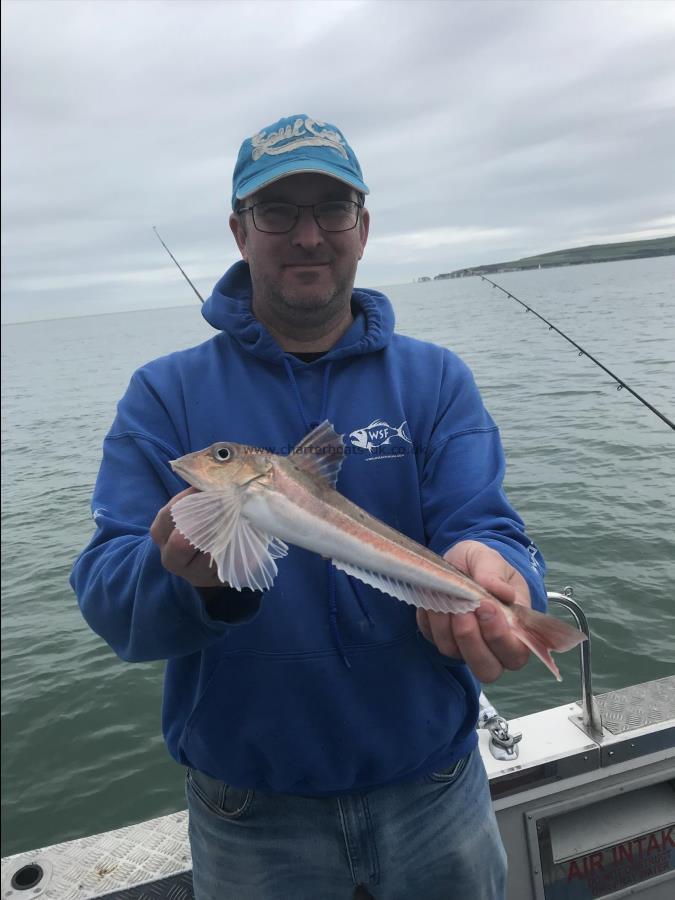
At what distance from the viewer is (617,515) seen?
11.3 m

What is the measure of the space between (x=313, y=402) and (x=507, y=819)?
9.10ft

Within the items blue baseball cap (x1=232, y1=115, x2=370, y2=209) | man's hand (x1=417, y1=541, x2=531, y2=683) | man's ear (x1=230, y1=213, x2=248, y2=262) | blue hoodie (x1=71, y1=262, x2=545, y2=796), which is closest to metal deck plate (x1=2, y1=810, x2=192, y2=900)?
blue hoodie (x1=71, y1=262, x2=545, y2=796)

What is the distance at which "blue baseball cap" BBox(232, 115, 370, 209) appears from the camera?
9.51 ft

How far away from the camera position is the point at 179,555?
6.83 feet

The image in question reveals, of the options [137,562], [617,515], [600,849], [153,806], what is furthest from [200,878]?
[617,515]

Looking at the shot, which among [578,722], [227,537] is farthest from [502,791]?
[227,537]

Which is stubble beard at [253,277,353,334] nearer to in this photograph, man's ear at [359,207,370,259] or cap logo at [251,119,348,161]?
man's ear at [359,207,370,259]

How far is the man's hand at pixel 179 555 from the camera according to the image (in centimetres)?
207

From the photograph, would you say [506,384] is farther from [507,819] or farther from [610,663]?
[507,819]

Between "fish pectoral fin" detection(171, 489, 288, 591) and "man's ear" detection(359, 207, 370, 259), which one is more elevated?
"man's ear" detection(359, 207, 370, 259)

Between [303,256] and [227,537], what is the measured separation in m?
1.47

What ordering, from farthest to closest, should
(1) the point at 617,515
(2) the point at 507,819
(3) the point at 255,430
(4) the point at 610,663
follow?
(1) the point at 617,515, (4) the point at 610,663, (2) the point at 507,819, (3) the point at 255,430

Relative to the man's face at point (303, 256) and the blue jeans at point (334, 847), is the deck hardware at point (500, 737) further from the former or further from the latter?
the man's face at point (303, 256)

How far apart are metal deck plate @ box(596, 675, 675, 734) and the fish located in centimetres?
231
